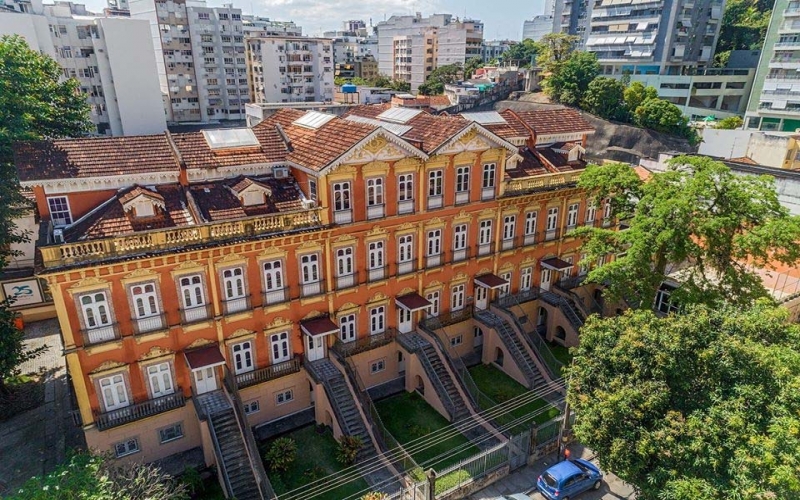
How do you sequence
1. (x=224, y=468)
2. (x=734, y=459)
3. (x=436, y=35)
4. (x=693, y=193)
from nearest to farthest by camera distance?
(x=734, y=459) < (x=224, y=468) < (x=693, y=193) < (x=436, y=35)

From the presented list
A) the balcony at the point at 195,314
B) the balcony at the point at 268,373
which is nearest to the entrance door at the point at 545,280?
the balcony at the point at 268,373

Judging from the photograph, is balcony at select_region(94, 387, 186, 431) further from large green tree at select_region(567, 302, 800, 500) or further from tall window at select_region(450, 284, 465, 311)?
large green tree at select_region(567, 302, 800, 500)

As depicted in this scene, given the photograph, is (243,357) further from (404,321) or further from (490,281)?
(490,281)

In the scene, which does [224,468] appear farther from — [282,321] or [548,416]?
[548,416]

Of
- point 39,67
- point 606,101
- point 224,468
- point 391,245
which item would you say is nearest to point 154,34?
point 39,67

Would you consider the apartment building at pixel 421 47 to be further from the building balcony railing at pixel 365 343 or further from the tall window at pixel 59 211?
the tall window at pixel 59 211
